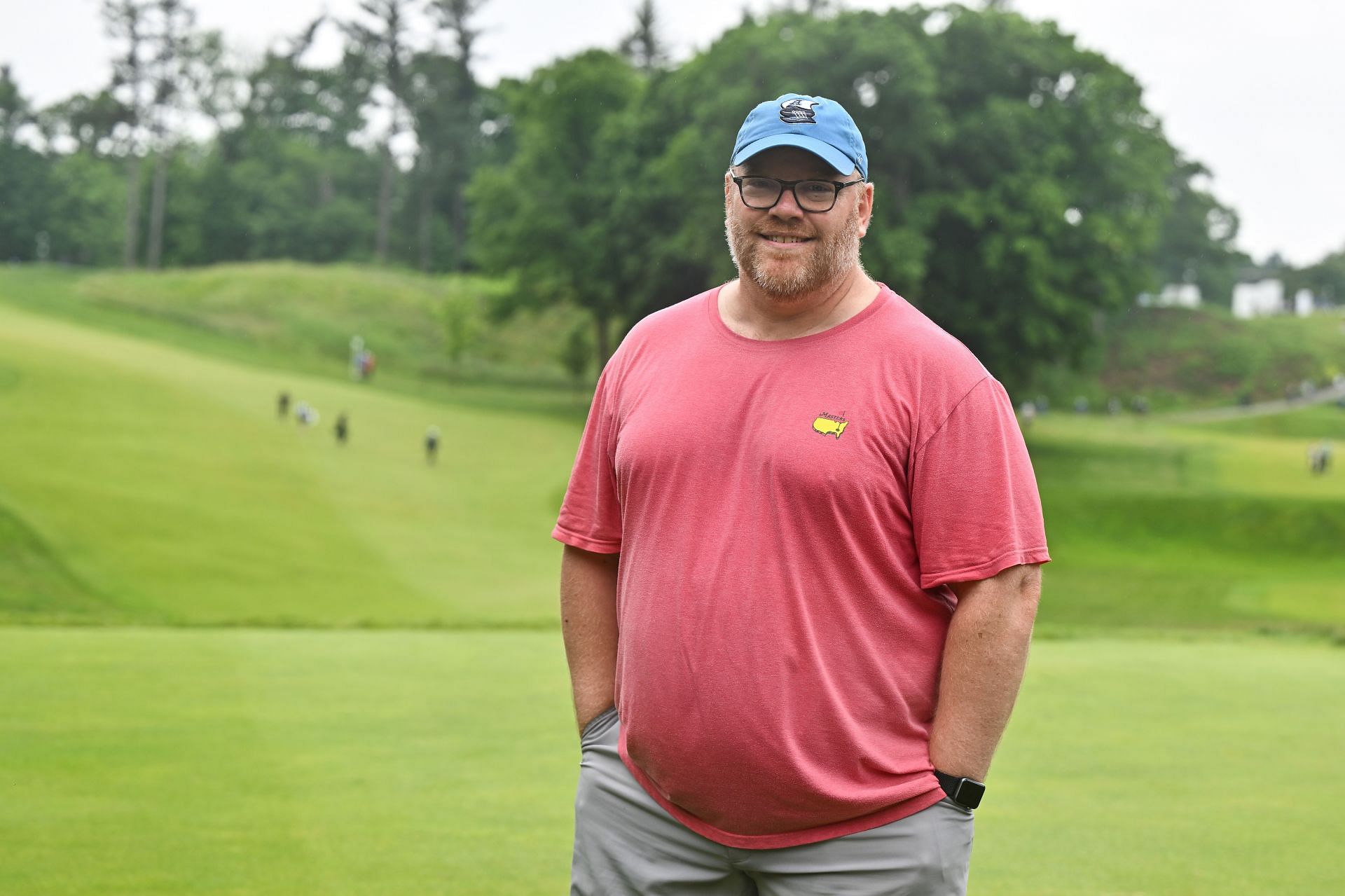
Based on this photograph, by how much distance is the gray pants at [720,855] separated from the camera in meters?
2.61

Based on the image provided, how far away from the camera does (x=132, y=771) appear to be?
232 inches

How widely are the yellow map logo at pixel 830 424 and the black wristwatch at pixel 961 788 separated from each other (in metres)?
0.66

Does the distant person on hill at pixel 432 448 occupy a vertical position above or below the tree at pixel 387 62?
below

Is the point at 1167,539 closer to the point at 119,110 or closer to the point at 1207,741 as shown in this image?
the point at 1207,741

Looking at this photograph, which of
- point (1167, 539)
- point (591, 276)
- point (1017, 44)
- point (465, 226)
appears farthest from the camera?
point (465, 226)

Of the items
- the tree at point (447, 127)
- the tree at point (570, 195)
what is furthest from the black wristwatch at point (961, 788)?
the tree at point (447, 127)

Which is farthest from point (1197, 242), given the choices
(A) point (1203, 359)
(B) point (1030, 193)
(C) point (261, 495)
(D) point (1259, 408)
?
(C) point (261, 495)

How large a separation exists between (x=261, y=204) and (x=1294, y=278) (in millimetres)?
64942

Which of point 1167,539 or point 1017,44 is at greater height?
point 1017,44

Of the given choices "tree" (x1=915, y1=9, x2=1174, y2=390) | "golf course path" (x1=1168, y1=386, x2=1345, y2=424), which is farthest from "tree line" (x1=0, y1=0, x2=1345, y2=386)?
"golf course path" (x1=1168, y1=386, x2=1345, y2=424)

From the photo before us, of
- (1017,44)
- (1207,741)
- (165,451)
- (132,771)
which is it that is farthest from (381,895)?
(1017,44)

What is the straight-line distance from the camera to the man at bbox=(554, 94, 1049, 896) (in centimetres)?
260

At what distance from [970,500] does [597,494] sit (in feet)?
2.81

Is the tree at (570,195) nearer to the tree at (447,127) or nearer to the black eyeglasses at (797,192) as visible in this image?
the tree at (447,127)
